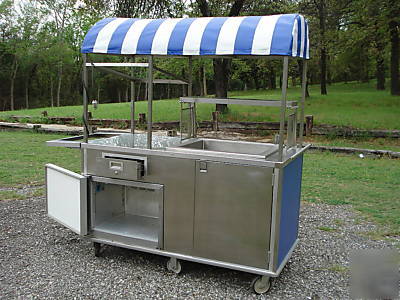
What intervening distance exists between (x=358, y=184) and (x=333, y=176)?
65 centimetres

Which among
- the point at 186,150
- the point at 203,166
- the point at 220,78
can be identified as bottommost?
the point at 203,166

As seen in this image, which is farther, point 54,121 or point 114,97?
point 114,97

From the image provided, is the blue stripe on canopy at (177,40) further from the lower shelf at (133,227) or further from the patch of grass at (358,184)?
the patch of grass at (358,184)

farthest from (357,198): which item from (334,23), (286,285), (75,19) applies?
(75,19)

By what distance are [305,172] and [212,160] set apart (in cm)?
540

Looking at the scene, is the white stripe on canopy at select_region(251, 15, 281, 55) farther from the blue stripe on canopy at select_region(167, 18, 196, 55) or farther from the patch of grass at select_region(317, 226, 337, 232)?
the patch of grass at select_region(317, 226, 337, 232)

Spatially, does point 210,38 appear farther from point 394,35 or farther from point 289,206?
point 394,35

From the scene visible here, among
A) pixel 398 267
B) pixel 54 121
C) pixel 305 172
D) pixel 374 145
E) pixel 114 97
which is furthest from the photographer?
pixel 114 97

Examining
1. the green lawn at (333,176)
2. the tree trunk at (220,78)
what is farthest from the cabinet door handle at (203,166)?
the tree trunk at (220,78)

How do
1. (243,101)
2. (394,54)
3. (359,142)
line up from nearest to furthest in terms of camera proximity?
(243,101) < (359,142) < (394,54)

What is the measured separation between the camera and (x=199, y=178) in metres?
3.78

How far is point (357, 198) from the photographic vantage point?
6832 mm

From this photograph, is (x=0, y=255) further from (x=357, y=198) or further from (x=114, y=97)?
(x=114, y=97)

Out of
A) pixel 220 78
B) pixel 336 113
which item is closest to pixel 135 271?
pixel 220 78
